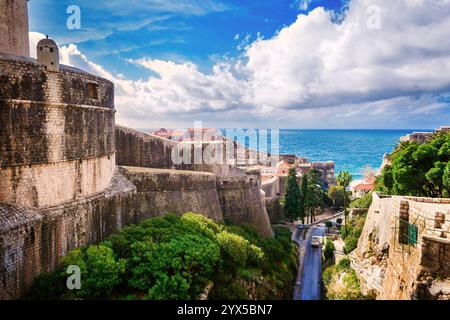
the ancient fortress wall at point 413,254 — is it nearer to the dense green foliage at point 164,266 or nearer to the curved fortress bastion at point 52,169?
the dense green foliage at point 164,266

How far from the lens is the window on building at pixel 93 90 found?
46.2 feet

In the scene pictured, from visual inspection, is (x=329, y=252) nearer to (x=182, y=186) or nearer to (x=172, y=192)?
(x=182, y=186)

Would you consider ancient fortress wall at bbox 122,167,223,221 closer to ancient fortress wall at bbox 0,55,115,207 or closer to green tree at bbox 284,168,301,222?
ancient fortress wall at bbox 0,55,115,207

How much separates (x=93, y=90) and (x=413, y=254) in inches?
490

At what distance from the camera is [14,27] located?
14.5 meters

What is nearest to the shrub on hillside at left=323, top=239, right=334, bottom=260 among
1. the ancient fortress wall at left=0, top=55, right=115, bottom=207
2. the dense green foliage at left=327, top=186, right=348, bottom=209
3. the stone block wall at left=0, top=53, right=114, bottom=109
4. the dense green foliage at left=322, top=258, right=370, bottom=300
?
the dense green foliage at left=322, top=258, right=370, bottom=300

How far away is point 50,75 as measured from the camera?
39.9 ft

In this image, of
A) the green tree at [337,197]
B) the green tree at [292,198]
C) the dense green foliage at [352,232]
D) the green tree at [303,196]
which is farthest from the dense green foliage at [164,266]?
the green tree at [337,197]

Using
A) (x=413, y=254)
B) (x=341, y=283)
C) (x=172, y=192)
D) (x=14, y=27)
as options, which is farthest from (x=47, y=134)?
(x=341, y=283)

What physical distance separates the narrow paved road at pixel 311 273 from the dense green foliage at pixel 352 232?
8.39 feet

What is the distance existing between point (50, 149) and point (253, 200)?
48.3 ft
